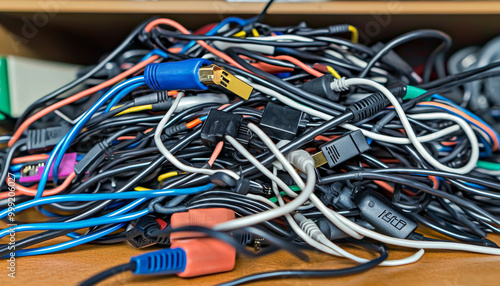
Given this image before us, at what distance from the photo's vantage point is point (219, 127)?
15.6 inches

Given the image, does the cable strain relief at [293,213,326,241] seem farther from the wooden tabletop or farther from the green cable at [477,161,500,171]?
the green cable at [477,161,500,171]

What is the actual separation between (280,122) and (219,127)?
0.08 meters

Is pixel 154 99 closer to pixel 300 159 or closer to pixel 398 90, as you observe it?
pixel 300 159

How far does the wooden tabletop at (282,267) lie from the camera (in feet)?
1.08

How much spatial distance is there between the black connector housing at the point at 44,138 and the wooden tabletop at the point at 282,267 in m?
0.19

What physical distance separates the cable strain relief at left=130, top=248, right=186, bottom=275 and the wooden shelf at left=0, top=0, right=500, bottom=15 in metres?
0.44

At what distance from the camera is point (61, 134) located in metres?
0.52

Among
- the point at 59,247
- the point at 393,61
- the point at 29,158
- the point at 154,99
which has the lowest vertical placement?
the point at 59,247

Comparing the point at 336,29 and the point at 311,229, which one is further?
the point at 336,29

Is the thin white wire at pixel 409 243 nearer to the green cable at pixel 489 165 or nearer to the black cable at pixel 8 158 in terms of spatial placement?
the green cable at pixel 489 165

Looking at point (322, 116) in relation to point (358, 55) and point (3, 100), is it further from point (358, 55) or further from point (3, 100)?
point (3, 100)

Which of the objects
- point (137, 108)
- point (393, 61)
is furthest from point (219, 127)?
point (393, 61)

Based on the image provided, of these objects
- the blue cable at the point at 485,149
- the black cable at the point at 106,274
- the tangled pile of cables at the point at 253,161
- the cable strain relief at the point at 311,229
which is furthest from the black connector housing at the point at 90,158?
the blue cable at the point at 485,149

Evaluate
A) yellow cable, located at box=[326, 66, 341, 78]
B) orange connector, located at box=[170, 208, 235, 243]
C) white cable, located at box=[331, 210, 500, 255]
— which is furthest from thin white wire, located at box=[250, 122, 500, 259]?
yellow cable, located at box=[326, 66, 341, 78]
